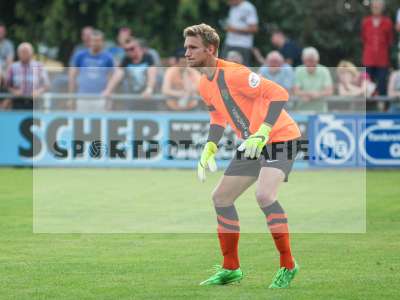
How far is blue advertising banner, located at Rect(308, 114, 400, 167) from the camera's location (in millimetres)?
20281

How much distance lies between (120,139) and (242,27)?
3153mm

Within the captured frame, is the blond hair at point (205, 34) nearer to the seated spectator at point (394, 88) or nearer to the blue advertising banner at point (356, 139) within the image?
the blue advertising banner at point (356, 139)

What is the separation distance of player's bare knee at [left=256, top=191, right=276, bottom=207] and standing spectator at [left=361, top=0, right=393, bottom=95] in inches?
477

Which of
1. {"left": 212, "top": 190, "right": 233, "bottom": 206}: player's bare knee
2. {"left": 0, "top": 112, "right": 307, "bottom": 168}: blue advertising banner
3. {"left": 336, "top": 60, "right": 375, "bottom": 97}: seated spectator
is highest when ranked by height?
{"left": 336, "top": 60, "right": 375, "bottom": 97}: seated spectator

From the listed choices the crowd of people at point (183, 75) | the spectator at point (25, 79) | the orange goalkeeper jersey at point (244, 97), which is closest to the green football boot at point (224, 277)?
the orange goalkeeper jersey at point (244, 97)

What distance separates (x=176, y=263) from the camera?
10.4m

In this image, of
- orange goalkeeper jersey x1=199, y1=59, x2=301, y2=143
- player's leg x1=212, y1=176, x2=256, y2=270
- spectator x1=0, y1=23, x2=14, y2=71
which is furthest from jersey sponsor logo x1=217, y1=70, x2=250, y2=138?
spectator x1=0, y1=23, x2=14, y2=71

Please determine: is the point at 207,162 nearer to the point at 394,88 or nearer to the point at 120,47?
the point at 394,88

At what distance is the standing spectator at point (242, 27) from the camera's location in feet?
68.4

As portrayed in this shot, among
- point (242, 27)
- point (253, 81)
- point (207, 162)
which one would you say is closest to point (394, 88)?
point (242, 27)

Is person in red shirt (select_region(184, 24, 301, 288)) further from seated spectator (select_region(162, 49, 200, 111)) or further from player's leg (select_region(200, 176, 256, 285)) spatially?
seated spectator (select_region(162, 49, 200, 111))

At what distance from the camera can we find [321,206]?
51.2 ft

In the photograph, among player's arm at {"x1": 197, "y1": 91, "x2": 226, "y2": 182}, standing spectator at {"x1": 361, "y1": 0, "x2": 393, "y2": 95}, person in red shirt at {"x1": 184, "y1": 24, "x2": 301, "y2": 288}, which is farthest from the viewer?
standing spectator at {"x1": 361, "y1": 0, "x2": 393, "y2": 95}

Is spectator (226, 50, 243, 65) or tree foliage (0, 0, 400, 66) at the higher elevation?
tree foliage (0, 0, 400, 66)
